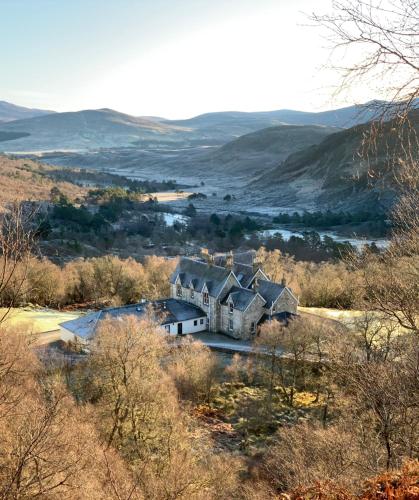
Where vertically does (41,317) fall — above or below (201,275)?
below

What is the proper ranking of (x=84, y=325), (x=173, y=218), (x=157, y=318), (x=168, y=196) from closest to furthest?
(x=84, y=325) < (x=157, y=318) < (x=173, y=218) < (x=168, y=196)

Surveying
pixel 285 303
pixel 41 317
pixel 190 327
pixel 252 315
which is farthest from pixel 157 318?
pixel 41 317

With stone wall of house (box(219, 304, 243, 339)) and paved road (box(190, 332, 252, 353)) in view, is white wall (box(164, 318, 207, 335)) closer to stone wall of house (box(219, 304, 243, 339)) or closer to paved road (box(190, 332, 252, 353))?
paved road (box(190, 332, 252, 353))

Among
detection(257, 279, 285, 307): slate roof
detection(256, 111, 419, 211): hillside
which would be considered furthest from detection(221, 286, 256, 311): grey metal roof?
detection(256, 111, 419, 211): hillside

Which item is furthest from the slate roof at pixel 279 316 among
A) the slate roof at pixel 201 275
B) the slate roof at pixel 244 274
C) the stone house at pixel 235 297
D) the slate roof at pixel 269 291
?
the slate roof at pixel 201 275

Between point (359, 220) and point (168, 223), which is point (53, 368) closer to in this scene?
point (168, 223)

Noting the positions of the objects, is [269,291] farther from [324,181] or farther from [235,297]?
[324,181]

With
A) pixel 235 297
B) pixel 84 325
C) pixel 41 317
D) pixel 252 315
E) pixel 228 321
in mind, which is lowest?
pixel 41 317
